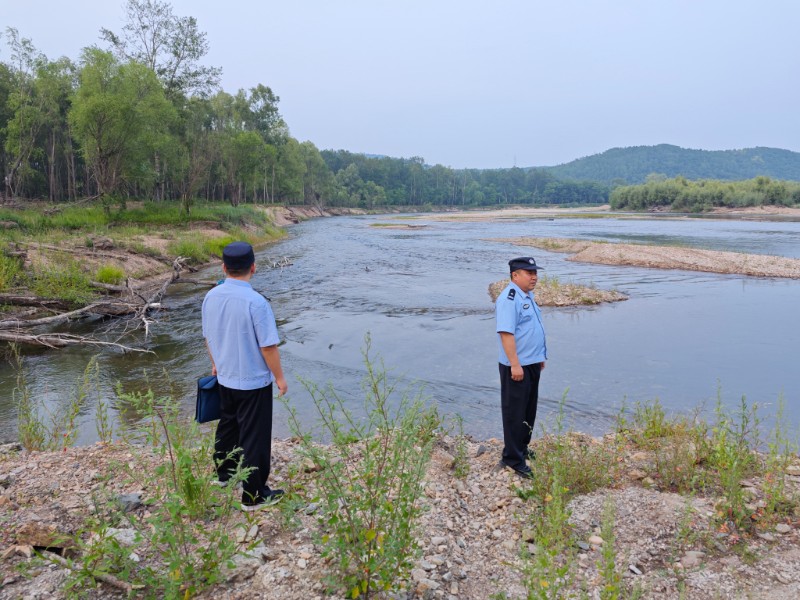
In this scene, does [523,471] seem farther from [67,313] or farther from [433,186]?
[433,186]

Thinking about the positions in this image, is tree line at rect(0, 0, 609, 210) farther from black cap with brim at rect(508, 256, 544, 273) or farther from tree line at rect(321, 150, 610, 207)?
tree line at rect(321, 150, 610, 207)

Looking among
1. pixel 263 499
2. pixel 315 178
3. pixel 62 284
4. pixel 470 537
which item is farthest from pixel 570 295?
pixel 315 178

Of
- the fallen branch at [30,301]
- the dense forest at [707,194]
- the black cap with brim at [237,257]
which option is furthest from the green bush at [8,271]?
the dense forest at [707,194]

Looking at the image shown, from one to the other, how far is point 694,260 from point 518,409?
997 inches

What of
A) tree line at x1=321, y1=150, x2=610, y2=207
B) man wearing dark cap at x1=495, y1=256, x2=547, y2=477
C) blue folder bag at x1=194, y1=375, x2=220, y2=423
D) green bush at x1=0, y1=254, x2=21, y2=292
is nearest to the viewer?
blue folder bag at x1=194, y1=375, x2=220, y2=423

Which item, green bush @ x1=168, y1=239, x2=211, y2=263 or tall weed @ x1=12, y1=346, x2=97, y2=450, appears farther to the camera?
green bush @ x1=168, y1=239, x2=211, y2=263

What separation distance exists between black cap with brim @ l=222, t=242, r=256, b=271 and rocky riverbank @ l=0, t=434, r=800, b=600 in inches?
61.6

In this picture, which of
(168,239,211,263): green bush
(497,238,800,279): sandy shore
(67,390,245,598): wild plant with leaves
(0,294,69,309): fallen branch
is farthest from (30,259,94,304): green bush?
(497,238,800,279): sandy shore

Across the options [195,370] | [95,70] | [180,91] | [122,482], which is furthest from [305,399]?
[180,91]

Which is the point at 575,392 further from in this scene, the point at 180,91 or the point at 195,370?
the point at 180,91

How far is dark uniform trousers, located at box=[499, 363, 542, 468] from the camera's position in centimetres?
520

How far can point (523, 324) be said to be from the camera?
525 cm

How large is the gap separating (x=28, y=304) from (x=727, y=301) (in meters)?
21.1

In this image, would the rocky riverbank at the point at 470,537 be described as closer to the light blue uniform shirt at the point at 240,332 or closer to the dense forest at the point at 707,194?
the light blue uniform shirt at the point at 240,332
